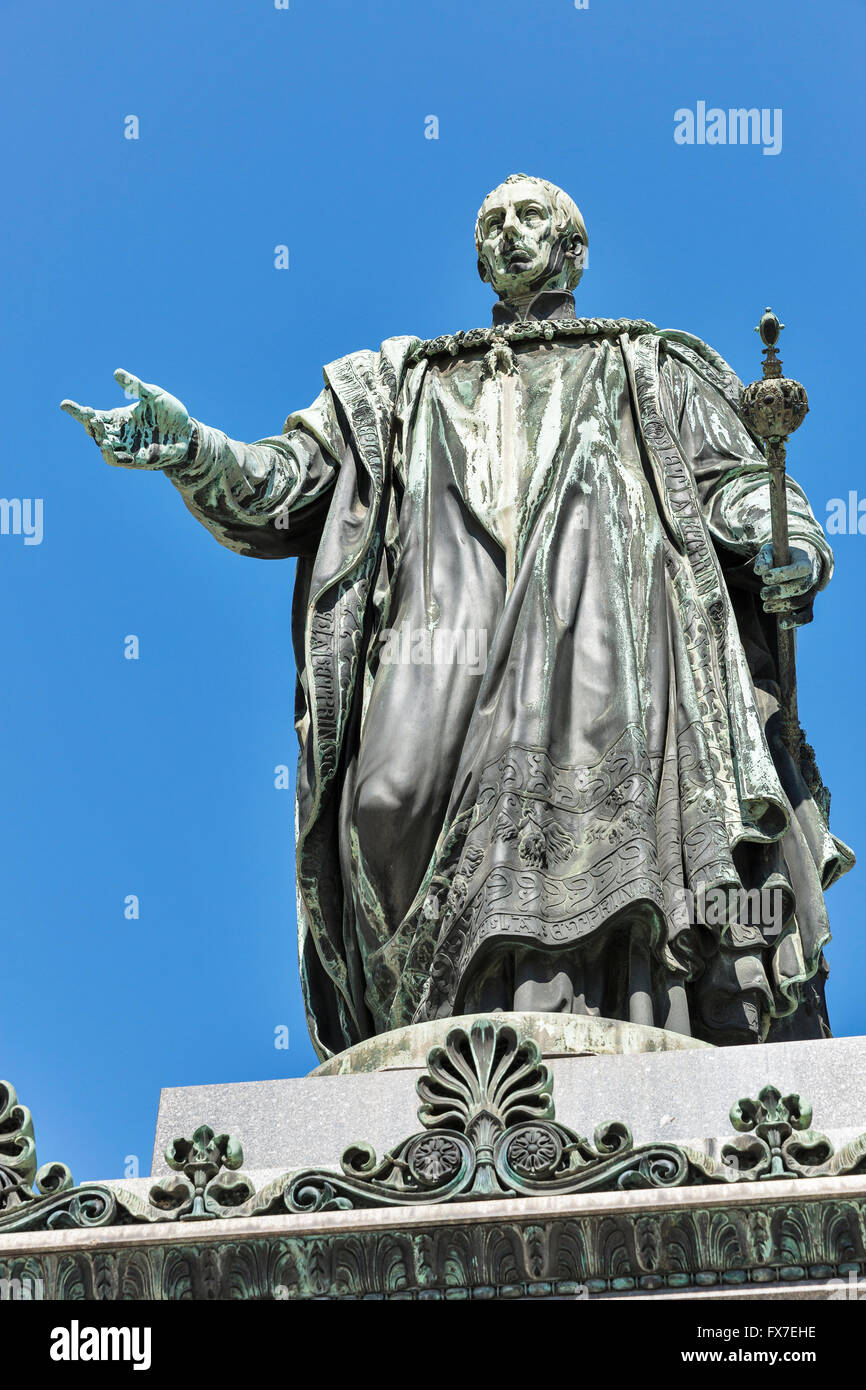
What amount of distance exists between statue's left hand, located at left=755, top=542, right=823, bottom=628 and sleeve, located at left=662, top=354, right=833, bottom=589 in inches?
2.4

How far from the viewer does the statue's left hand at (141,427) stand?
11.2 m

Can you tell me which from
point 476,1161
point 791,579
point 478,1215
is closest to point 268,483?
point 791,579

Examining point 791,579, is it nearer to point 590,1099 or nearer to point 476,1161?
point 590,1099

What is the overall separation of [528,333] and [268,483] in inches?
58.0

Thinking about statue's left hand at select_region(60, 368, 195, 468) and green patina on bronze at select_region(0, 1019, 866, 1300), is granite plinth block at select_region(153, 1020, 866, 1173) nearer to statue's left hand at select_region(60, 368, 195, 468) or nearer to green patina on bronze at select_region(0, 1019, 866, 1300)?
green patina on bronze at select_region(0, 1019, 866, 1300)

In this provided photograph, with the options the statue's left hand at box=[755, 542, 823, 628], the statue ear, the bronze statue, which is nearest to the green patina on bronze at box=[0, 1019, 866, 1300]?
the bronze statue

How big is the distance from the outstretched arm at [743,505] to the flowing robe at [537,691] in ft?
0.05

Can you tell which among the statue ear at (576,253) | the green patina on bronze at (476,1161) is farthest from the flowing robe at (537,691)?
the green patina on bronze at (476,1161)

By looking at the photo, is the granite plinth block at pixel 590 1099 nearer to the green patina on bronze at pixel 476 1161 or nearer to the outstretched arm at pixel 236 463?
the green patina on bronze at pixel 476 1161

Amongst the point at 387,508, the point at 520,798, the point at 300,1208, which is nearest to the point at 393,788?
the point at 520,798

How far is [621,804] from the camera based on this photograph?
10.6 metres

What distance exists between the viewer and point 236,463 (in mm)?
11797
